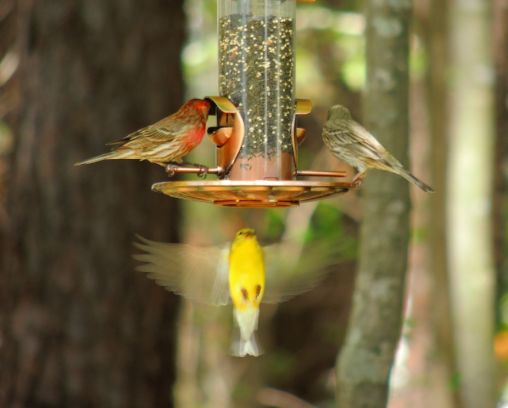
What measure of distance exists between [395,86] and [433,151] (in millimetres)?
3227

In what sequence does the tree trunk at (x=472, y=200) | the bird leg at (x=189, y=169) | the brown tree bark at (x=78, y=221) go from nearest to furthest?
the bird leg at (x=189, y=169) < the brown tree bark at (x=78, y=221) < the tree trunk at (x=472, y=200)

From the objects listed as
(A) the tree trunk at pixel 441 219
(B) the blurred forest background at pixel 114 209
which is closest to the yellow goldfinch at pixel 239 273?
(B) the blurred forest background at pixel 114 209

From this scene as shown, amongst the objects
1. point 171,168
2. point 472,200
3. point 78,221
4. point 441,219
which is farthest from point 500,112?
point 171,168

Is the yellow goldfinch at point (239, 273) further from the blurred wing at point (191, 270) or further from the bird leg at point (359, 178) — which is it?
the bird leg at point (359, 178)

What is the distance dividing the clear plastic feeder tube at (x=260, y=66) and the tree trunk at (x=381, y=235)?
0.50m

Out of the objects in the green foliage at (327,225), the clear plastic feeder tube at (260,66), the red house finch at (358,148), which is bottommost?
the green foliage at (327,225)

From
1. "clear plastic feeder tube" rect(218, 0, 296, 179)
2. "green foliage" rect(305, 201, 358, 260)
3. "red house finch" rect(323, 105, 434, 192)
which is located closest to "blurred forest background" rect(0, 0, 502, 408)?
"red house finch" rect(323, 105, 434, 192)

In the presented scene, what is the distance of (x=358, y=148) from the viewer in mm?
5629

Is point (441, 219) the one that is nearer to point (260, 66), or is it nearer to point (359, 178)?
point (260, 66)

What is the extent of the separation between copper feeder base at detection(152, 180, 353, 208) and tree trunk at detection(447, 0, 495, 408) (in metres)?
3.36

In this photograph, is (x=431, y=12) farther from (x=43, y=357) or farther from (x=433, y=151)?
(x=43, y=357)

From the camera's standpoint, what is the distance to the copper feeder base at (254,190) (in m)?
4.55

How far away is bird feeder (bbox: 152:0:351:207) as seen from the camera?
577 centimetres

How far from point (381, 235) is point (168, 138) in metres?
1.30
